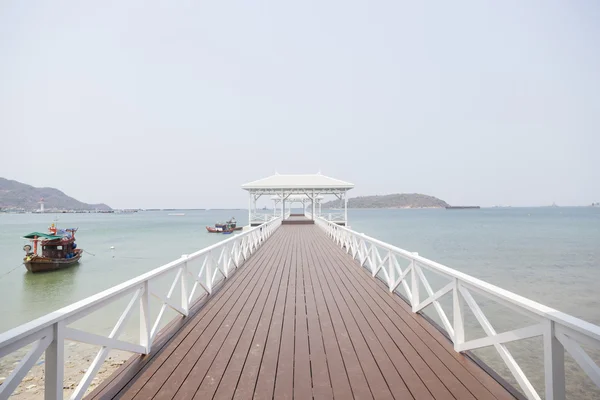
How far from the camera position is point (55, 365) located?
1974mm

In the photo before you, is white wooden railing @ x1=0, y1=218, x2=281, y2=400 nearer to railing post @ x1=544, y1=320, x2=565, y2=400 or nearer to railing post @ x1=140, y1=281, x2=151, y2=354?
railing post @ x1=140, y1=281, x2=151, y2=354

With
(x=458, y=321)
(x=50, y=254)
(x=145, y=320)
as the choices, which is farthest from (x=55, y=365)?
(x=50, y=254)

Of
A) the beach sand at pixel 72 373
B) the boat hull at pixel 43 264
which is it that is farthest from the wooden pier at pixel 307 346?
the boat hull at pixel 43 264

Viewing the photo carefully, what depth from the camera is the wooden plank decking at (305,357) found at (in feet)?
8.14

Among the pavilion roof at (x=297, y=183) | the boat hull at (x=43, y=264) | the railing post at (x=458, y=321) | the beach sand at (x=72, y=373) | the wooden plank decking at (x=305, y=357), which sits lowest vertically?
the boat hull at (x=43, y=264)

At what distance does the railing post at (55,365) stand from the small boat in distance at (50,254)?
21117 millimetres

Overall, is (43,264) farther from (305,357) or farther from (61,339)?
(305,357)

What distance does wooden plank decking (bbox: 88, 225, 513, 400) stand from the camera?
248cm

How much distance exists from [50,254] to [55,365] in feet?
72.8

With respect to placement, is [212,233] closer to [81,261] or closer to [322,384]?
[81,261]

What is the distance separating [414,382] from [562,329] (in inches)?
48.7

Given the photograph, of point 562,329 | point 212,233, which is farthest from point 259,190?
point 212,233

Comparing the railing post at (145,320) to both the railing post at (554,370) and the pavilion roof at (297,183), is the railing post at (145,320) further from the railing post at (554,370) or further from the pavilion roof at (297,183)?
the pavilion roof at (297,183)

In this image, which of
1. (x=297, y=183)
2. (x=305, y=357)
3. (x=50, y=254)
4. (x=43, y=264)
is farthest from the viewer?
(x=297, y=183)
